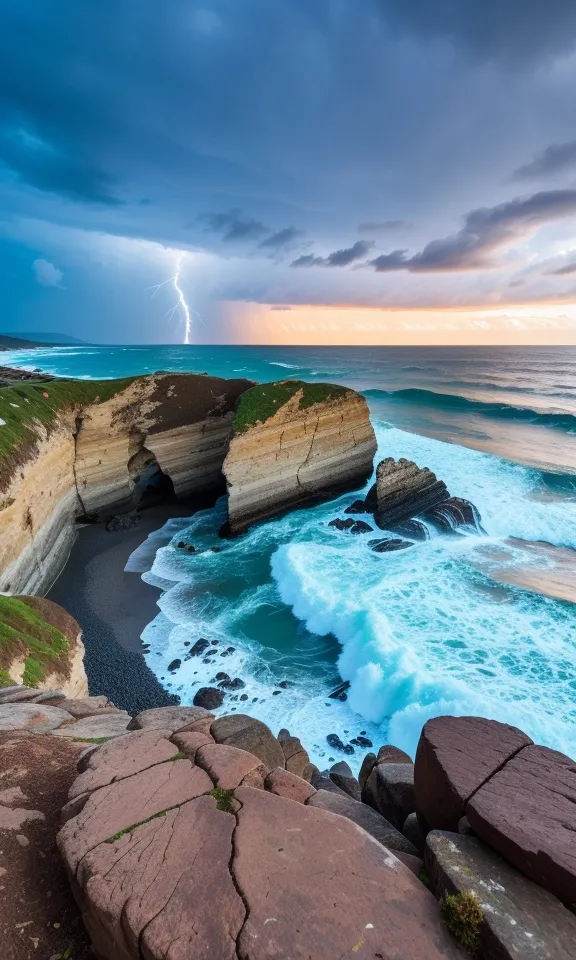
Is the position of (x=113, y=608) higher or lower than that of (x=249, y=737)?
lower

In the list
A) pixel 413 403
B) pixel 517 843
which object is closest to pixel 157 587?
pixel 517 843

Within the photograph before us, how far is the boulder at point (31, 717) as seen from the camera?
732 cm

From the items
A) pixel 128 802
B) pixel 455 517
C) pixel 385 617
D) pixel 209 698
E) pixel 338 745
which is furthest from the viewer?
pixel 455 517

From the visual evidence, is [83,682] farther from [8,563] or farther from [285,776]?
[285,776]

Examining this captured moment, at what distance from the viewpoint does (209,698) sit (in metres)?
13.1

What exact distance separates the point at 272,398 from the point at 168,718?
19921 mm

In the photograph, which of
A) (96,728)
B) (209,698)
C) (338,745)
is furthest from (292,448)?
(96,728)

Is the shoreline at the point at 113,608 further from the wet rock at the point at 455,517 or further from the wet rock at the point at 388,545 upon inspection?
the wet rock at the point at 455,517

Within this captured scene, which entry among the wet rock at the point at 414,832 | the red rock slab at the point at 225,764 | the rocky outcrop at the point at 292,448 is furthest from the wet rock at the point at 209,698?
the rocky outcrop at the point at 292,448

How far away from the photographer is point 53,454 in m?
21.6

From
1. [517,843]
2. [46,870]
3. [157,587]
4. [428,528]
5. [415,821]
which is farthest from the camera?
[428,528]

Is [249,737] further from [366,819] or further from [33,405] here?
[33,405]

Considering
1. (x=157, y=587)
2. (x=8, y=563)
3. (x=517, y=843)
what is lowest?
(x=157, y=587)

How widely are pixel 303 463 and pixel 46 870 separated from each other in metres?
22.4
